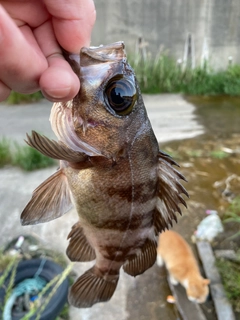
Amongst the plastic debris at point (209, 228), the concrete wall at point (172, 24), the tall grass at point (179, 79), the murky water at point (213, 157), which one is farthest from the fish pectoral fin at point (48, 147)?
the concrete wall at point (172, 24)

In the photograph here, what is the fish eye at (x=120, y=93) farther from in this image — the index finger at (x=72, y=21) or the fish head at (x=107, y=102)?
the index finger at (x=72, y=21)

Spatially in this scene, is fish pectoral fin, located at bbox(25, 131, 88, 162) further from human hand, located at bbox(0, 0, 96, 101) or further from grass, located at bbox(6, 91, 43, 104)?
grass, located at bbox(6, 91, 43, 104)

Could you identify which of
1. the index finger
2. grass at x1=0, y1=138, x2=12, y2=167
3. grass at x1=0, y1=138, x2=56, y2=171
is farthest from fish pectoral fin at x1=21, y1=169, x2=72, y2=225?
grass at x1=0, y1=138, x2=12, y2=167

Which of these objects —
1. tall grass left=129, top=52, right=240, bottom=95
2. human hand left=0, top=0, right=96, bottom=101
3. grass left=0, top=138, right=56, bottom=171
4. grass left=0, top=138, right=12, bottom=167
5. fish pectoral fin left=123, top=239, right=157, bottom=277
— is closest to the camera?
human hand left=0, top=0, right=96, bottom=101

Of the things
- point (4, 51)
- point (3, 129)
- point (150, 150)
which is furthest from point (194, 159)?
point (4, 51)

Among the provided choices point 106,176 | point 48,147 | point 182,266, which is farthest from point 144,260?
point 182,266

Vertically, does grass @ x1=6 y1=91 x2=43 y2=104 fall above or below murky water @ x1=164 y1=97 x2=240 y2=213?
above

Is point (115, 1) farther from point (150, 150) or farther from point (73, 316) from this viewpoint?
point (150, 150)
